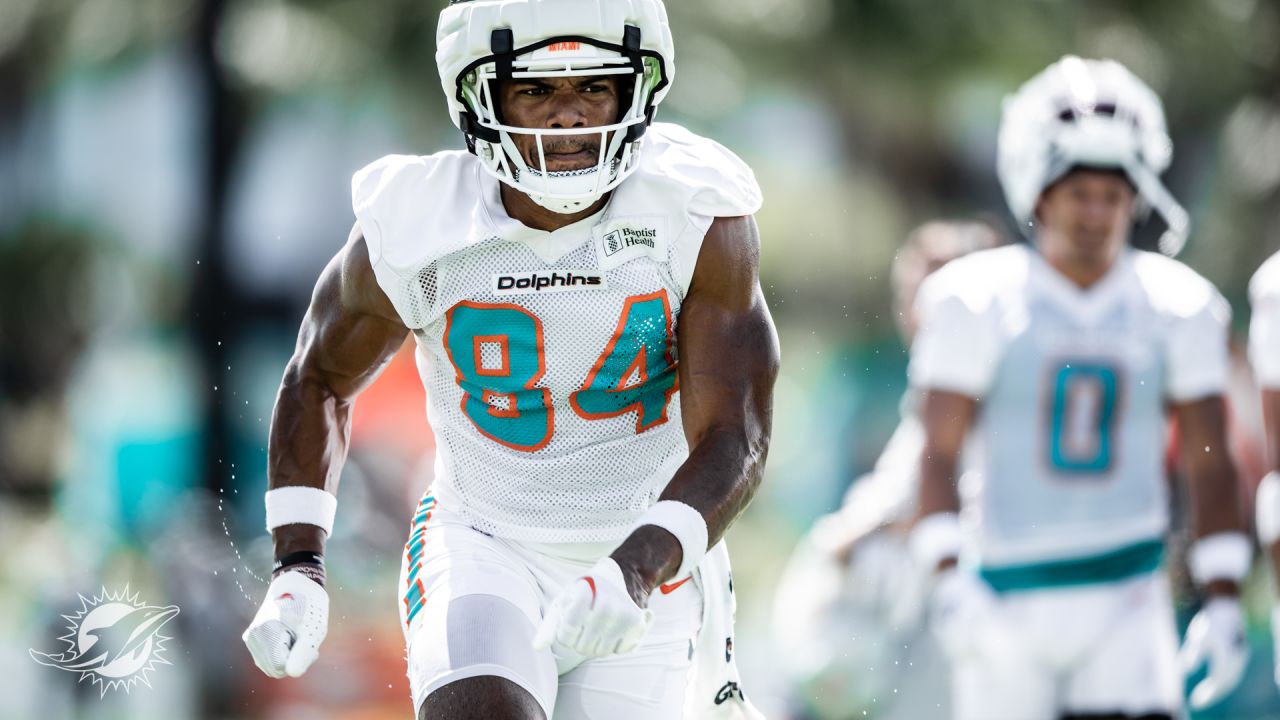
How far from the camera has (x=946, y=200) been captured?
875 centimetres

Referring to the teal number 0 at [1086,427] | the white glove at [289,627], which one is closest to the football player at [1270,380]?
the teal number 0 at [1086,427]

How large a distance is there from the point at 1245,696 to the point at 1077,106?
7.79 ft

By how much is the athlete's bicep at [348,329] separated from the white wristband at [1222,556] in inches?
108

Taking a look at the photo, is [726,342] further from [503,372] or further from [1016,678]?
[1016,678]

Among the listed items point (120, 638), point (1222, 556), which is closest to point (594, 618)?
point (120, 638)

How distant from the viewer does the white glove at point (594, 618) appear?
2.50 m

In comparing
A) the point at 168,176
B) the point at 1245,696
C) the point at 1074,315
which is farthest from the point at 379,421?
the point at 1245,696

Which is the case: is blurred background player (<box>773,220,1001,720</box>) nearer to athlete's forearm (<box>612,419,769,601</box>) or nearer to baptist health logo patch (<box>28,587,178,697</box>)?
baptist health logo patch (<box>28,587,178,697</box>)

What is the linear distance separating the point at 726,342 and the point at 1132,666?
225 cm

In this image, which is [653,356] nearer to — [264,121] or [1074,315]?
[1074,315]

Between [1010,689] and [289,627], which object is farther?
[1010,689]

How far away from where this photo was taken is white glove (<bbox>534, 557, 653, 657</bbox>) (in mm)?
2502

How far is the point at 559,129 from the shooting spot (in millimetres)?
2982

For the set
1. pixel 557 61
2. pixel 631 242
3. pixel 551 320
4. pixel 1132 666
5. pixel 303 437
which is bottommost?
pixel 1132 666
